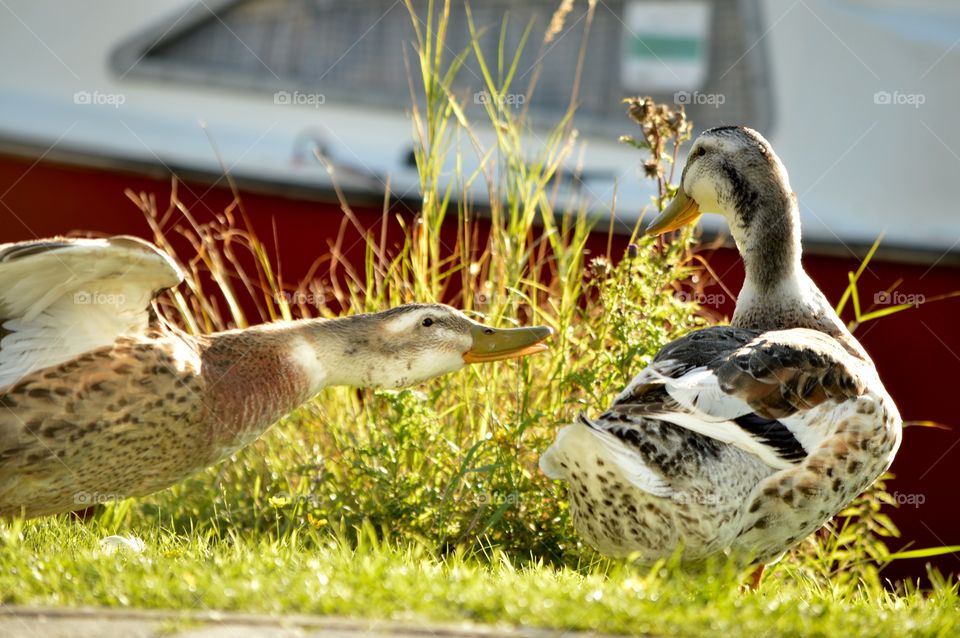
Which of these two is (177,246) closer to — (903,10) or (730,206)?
(730,206)

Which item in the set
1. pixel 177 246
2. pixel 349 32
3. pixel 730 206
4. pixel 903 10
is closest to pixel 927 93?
pixel 903 10

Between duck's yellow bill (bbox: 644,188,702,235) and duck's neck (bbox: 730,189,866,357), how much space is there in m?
0.20

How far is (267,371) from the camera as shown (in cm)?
415

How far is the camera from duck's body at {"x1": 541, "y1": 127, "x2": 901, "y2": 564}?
11.9 ft

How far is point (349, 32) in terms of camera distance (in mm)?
7422

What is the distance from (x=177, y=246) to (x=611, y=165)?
250 cm
